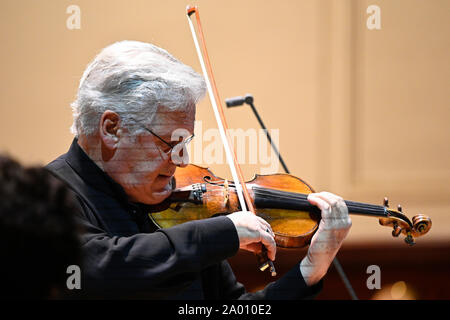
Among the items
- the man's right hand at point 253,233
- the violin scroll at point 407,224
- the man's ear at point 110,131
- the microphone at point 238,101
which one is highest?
the microphone at point 238,101

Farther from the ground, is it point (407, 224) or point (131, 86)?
point (131, 86)

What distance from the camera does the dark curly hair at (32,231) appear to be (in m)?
0.59

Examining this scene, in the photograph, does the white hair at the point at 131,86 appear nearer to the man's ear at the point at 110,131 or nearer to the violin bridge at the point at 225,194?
the man's ear at the point at 110,131

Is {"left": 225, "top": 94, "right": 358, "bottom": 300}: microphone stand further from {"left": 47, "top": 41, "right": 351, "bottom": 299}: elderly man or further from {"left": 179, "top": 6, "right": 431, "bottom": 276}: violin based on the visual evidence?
{"left": 47, "top": 41, "right": 351, "bottom": 299}: elderly man

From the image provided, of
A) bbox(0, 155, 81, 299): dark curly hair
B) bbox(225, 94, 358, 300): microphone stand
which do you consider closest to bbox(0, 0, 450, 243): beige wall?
bbox(225, 94, 358, 300): microphone stand

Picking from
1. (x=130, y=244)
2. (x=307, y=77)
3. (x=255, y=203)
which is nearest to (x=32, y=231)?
(x=130, y=244)

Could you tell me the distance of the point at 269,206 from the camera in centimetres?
127

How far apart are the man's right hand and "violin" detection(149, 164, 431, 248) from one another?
5 cm

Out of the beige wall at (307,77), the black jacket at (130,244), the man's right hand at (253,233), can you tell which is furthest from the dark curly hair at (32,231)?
the beige wall at (307,77)

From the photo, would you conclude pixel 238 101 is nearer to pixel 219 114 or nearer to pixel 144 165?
pixel 219 114

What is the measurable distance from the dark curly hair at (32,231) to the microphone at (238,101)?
0.91m

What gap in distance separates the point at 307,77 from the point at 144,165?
0.59 m

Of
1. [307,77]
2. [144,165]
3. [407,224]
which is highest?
[307,77]
